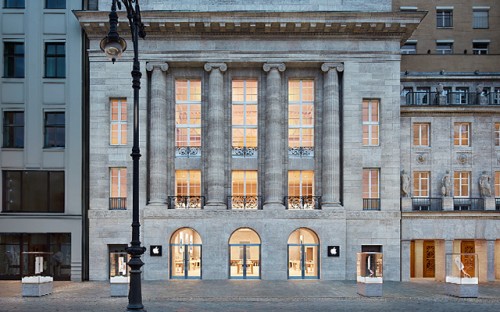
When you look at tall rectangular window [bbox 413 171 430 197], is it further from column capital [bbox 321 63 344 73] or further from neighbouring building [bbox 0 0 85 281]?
neighbouring building [bbox 0 0 85 281]

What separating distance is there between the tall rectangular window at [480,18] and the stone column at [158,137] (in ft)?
77.9

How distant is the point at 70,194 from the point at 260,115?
12366mm

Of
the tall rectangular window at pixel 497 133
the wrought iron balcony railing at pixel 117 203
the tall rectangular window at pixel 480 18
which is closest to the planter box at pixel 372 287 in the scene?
the tall rectangular window at pixel 497 133

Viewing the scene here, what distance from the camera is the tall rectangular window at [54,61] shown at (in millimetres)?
31781

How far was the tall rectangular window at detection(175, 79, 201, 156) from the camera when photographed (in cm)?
3231

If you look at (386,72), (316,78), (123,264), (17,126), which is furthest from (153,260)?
(386,72)

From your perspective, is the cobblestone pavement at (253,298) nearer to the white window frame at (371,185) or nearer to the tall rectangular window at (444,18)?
the white window frame at (371,185)

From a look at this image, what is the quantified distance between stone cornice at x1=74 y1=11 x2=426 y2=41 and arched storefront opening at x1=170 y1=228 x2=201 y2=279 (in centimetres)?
1220

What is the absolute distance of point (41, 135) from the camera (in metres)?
31.4

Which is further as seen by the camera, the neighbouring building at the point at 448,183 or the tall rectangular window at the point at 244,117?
the tall rectangular window at the point at 244,117

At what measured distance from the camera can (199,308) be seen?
22.2 m

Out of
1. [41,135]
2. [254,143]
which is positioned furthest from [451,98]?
[41,135]

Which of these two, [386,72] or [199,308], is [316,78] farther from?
[199,308]

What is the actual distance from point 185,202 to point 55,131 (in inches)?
352
